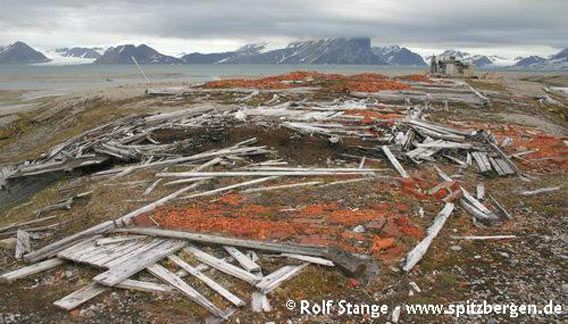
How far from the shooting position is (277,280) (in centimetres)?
863

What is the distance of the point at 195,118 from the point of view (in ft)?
69.8

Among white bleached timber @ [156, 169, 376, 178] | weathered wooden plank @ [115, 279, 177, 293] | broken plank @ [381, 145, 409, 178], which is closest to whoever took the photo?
weathered wooden plank @ [115, 279, 177, 293]

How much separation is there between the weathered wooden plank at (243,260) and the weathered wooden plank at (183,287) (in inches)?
41.6

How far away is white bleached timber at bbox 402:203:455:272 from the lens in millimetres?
9414

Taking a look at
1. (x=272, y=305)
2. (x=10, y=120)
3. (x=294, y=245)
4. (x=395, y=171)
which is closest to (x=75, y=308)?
(x=272, y=305)

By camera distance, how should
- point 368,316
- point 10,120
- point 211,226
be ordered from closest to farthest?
point 368,316
point 211,226
point 10,120

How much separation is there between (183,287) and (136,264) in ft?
3.77

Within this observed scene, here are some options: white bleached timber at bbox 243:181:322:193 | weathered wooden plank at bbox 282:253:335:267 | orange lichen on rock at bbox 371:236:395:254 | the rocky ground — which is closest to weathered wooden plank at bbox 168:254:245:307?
the rocky ground

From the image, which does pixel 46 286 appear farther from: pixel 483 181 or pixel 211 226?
pixel 483 181

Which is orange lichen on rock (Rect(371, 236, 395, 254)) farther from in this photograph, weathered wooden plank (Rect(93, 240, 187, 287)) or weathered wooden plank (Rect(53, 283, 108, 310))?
weathered wooden plank (Rect(53, 283, 108, 310))

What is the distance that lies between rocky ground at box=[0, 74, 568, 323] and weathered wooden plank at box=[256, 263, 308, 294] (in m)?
0.11

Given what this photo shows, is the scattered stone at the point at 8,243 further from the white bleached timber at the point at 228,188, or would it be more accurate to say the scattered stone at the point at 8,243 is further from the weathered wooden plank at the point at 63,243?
the white bleached timber at the point at 228,188

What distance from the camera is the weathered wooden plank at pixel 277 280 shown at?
8.41m

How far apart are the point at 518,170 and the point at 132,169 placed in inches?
461
